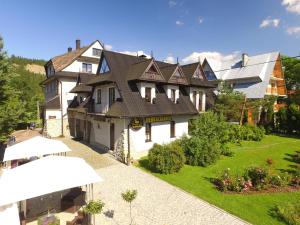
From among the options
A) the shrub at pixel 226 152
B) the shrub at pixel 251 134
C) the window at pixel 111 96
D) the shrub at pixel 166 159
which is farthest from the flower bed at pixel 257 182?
the shrub at pixel 251 134

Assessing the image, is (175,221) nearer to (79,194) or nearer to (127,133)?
(79,194)

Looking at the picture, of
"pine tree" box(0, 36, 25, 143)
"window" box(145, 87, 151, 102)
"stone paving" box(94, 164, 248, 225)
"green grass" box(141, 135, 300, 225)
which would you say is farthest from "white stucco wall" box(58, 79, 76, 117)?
"green grass" box(141, 135, 300, 225)

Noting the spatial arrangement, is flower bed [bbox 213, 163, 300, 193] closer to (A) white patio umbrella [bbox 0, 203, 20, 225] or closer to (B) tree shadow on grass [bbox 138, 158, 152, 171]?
(B) tree shadow on grass [bbox 138, 158, 152, 171]

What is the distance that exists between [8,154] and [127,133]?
838 centimetres

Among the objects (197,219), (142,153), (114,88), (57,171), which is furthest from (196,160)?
(57,171)

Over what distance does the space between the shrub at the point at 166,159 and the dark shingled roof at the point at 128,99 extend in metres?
3.73

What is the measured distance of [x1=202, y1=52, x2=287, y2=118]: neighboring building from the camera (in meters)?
34.3

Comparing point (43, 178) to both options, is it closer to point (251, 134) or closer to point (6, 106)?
point (6, 106)

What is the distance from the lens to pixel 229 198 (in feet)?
36.6

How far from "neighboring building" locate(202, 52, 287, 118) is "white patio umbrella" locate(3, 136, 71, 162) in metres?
29.0

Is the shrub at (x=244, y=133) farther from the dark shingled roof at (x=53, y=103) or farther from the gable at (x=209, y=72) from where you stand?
the dark shingled roof at (x=53, y=103)

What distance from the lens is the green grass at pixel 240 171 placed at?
988 cm

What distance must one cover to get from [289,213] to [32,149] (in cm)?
1440

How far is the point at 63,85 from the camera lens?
30.8m
